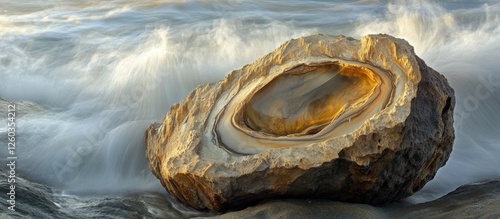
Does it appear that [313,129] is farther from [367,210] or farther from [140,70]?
[140,70]

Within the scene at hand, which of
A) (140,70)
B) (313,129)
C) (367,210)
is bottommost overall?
(367,210)

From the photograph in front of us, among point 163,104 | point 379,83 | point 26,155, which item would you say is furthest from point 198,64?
point 379,83

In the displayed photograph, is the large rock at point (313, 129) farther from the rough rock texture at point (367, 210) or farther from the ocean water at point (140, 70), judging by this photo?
the ocean water at point (140, 70)

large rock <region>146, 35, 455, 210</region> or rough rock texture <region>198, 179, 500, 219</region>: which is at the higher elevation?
large rock <region>146, 35, 455, 210</region>

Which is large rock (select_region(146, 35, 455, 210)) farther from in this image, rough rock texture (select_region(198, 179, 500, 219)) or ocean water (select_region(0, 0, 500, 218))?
ocean water (select_region(0, 0, 500, 218))

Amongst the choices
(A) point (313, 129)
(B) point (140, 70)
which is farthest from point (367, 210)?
(B) point (140, 70)

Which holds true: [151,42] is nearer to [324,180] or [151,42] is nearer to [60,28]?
[60,28]

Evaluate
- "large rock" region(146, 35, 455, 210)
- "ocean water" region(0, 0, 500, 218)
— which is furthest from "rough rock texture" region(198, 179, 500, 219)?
"ocean water" region(0, 0, 500, 218)

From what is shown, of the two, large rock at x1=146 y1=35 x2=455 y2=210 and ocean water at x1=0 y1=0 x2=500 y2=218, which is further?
ocean water at x1=0 y1=0 x2=500 y2=218
